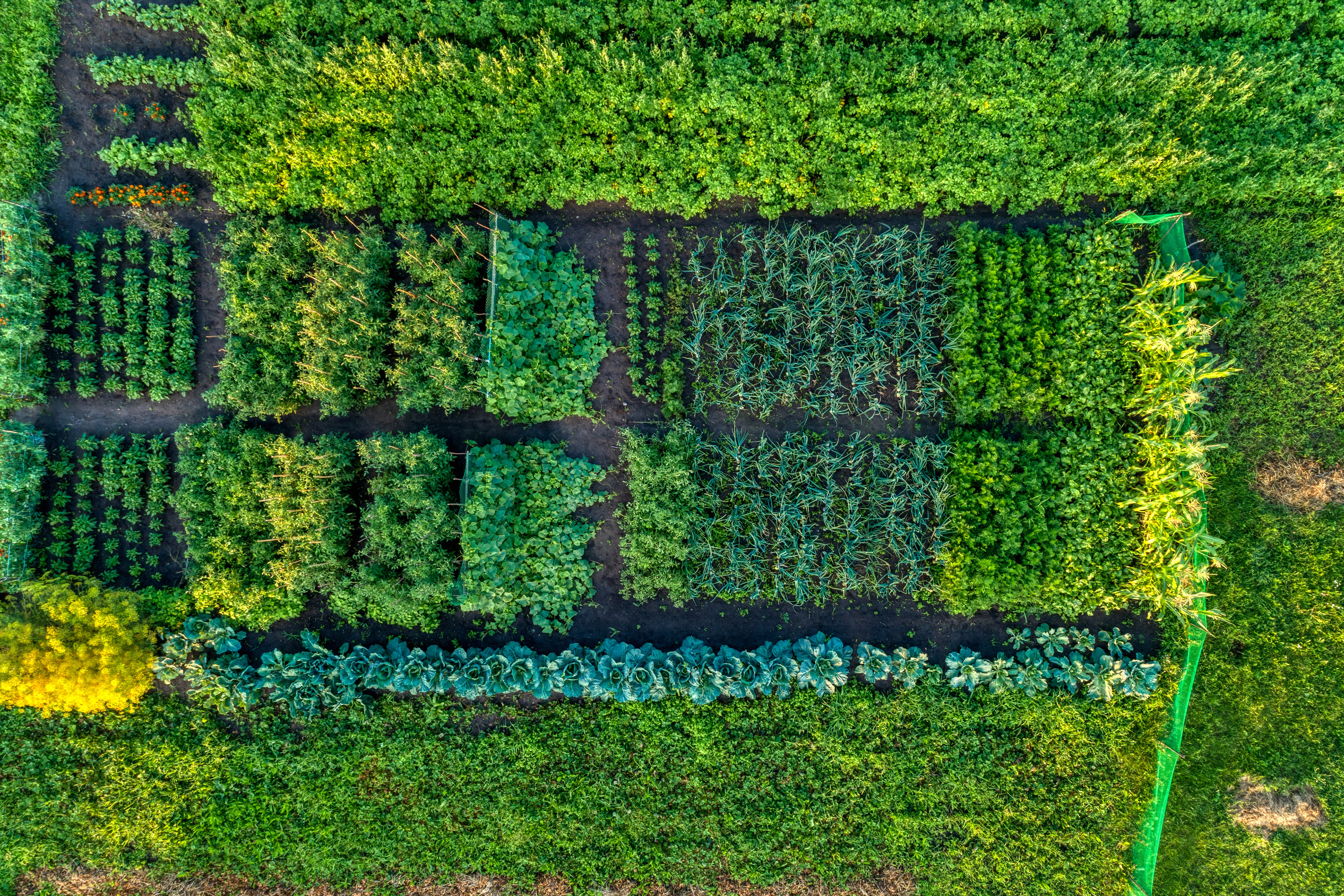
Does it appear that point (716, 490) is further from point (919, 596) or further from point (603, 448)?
point (919, 596)

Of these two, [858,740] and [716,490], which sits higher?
[716,490]

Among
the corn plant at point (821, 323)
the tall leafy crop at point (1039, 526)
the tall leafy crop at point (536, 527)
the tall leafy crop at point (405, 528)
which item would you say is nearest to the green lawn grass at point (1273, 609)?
the tall leafy crop at point (1039, 526)

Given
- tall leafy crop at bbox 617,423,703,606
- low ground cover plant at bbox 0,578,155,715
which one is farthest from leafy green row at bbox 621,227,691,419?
low ground cover plant at bbox 0,578,155,715

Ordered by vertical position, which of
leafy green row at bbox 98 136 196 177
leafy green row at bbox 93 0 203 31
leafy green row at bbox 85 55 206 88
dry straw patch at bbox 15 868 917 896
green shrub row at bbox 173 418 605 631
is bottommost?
dry straw patch at bbox 15 868 917 896

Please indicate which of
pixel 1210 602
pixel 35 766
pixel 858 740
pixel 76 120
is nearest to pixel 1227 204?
pixel 1210 602

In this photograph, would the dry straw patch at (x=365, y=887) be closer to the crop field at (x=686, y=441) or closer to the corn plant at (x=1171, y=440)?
the crop field at (x=686, y=441)

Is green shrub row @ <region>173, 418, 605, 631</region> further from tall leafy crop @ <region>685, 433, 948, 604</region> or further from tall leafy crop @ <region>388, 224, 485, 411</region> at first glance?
tall leafy crop @ <region>685, 433, 948, 604</region>
